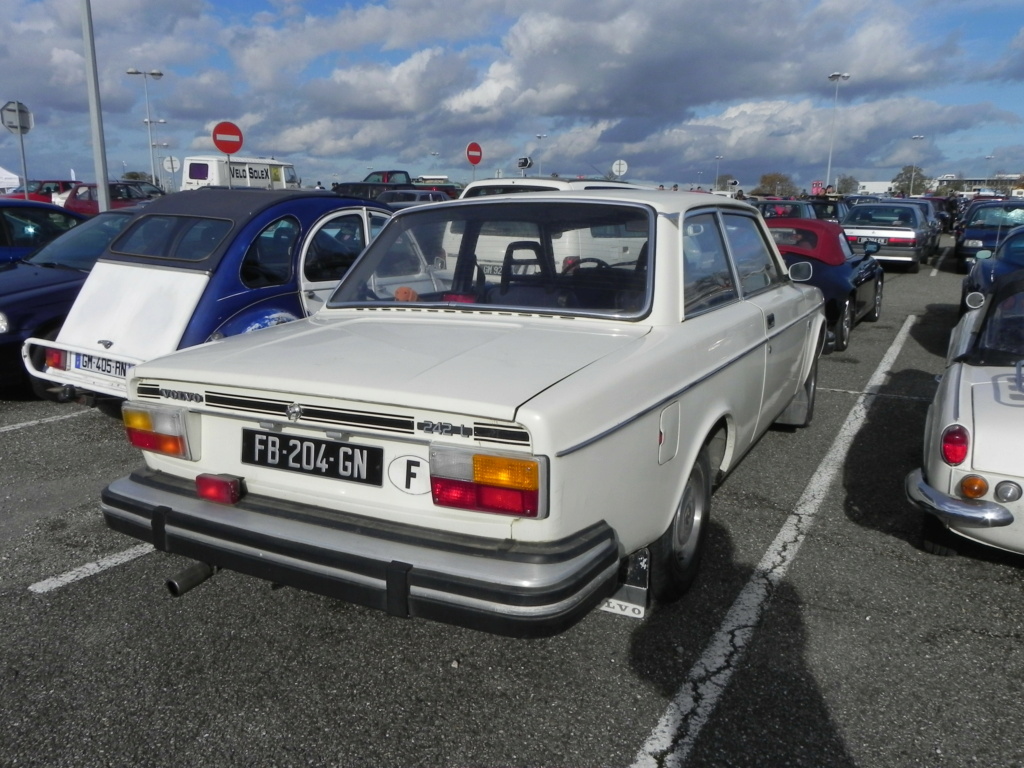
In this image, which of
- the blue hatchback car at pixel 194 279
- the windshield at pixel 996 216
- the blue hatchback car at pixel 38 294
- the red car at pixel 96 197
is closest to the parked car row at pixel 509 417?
the blue hatchback car at pixel 194 279

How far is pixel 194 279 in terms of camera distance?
18.1 ft

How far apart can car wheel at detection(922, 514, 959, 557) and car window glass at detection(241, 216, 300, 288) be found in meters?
4.44

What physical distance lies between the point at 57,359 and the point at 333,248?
83.1 inches

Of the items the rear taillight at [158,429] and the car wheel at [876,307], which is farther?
the car wheel at [876,307]

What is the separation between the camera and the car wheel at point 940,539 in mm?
3861

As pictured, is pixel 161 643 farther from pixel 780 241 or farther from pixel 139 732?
pixel 780 241

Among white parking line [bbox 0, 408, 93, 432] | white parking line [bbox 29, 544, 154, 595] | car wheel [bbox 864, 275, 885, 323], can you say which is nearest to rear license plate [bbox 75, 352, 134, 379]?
white parking line [bbox 0, 408, 93, 432]

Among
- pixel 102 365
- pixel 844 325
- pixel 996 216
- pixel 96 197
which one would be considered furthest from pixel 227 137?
pixel 996 216

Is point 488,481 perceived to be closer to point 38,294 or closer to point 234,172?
point 38,294

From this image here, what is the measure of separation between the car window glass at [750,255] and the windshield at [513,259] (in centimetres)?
84

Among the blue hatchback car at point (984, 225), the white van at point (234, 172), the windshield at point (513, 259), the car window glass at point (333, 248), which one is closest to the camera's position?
the windshield at point (513, 259)

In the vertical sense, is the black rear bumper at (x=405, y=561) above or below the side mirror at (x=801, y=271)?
below

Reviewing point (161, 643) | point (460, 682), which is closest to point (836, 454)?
point (460, 682)

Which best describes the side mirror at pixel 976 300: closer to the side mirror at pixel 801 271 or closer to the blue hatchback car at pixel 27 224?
the side mirror at pixel 801 271
